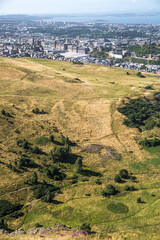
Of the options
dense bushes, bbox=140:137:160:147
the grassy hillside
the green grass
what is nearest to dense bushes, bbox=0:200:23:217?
the grassy hillside

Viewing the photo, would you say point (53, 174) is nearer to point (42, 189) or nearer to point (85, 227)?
point (42, 189)

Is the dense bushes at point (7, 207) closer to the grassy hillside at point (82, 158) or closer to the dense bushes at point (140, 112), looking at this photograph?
the grassy hillside at point (82, 158)

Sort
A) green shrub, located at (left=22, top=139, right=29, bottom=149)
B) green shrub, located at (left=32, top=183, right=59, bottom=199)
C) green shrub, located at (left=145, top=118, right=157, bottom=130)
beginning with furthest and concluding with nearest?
green shrub, located at (left=145, top=118, right=157, bottom=130), green shrub, located at (left=22, top=139, right=29, bottom=149), green shrub, located at (left=32, top=183, right=59, bottom=199)

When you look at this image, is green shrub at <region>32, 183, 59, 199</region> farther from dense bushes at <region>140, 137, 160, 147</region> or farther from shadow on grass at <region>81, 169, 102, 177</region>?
dense bushes at <region>140, 137, 160, 147</region>

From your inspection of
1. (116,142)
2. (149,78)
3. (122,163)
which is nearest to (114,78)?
(149,78)

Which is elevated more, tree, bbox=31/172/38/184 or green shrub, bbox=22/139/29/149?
green shrub, bbox=22/139/29/149

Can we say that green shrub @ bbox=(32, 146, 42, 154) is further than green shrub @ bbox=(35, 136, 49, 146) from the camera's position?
No

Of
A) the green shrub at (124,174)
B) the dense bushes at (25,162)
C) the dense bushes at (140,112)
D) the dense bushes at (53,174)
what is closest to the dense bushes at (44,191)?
the dense bushes at (53,174)
